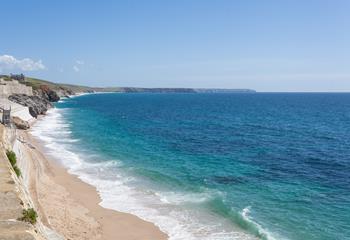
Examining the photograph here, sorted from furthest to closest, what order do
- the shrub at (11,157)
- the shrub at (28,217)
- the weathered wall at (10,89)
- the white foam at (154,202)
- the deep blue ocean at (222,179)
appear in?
the weathered wall at (10,89) → the shrub at (11,157) → the deep blue ocean at (222,179) → the white foam at (154,202) → the shrub at (28,217)

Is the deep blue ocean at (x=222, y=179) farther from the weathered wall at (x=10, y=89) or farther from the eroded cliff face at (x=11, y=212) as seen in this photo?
the weathered wall at (x=10, y=89)

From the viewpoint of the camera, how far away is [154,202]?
28203mm

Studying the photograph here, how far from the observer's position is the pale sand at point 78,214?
22312mm

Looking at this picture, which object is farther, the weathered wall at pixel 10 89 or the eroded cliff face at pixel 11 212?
the weathered wall at pixel 10 89

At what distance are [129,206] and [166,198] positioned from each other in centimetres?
306

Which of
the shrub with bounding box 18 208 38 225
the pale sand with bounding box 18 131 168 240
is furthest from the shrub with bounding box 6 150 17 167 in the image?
the shrub with bounding box 18 208 38 225

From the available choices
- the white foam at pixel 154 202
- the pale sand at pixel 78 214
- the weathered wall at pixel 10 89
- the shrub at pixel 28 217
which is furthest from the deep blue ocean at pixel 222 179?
the weathered wall at pixel 10 89

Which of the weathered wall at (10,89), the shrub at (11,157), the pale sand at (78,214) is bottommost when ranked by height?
the pale sand at (78,214)

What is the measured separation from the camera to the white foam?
75.5ft

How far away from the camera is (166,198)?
1142 inches

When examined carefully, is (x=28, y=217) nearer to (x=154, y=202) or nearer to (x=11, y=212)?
(x=11, y=212)

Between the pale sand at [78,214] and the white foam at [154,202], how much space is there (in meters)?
0.83

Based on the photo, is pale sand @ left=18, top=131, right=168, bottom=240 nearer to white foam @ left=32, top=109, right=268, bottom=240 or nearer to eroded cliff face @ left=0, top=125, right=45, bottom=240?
→ white foam @ left=32, top=109, right=268, bottom=240

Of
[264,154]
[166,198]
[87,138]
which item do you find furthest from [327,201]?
[87,138]
